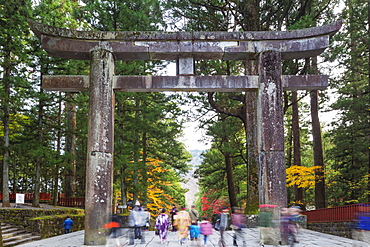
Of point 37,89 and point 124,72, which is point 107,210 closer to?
point 124,72

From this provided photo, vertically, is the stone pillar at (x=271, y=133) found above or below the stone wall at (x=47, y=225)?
above

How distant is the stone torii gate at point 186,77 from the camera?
35.8ft

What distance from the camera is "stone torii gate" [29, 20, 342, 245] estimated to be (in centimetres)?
1090

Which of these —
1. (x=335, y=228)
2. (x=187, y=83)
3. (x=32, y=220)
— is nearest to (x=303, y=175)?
(x=335, y=228)

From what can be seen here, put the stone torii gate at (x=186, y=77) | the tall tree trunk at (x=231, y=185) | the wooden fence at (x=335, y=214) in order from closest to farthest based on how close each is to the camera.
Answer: the stone torii gate at (x=186, y=77) < the wooden fence at (x=335, y=214) < the tall tree trunk at (x=231, y=185)

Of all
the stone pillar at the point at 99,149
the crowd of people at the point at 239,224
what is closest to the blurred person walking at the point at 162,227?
the crowd of people at the point at 239,224

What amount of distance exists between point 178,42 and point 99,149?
4230 mm

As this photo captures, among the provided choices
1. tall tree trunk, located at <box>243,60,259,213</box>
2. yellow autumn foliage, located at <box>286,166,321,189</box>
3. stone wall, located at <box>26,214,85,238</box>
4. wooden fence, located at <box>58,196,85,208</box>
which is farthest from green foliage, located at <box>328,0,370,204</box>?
wooden fence, located at <box>58,196,85,208</box>

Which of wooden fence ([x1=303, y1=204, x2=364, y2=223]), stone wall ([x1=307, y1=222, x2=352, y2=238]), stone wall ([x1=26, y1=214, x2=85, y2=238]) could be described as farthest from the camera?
stone wall ([x1=26, y1=214, x2=85, y2=238])

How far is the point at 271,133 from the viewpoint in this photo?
35.9 ft

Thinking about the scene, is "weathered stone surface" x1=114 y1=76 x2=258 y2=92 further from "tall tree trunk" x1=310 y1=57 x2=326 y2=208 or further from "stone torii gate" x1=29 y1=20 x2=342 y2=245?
"tall tree trunk" x1=310 y1=57 x2=326 y2=208

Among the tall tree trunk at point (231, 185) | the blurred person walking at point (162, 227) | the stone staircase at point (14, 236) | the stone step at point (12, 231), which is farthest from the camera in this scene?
the tall tree trunk at point (231, 185)

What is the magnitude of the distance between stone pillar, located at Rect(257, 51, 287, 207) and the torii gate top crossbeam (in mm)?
466

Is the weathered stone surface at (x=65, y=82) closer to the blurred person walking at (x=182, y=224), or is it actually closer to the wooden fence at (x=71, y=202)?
the blurred person walking at (x=182, y=224)
